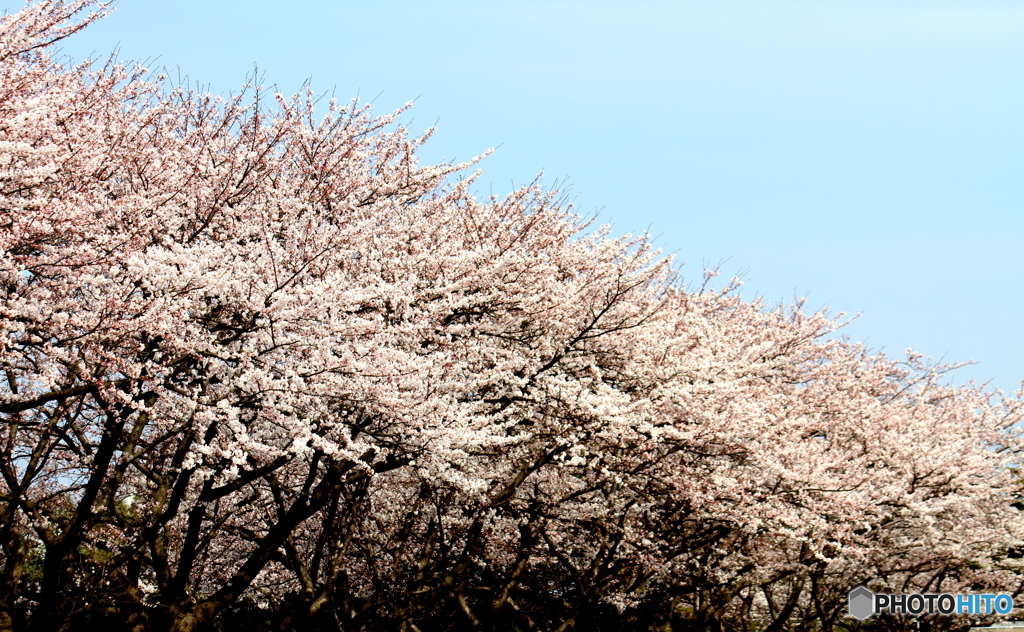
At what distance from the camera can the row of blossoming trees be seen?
26.2 ft

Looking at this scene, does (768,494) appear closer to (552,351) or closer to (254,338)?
(552,351)

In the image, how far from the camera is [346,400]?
862cm

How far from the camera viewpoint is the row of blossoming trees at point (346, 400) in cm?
798
